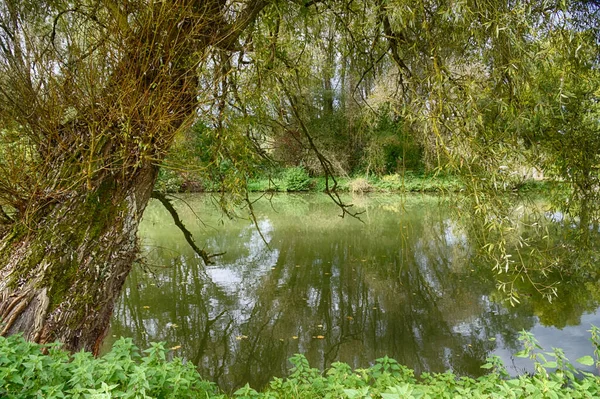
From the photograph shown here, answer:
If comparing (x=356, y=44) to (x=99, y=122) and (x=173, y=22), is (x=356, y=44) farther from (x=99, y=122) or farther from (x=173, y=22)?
(x=99, y=122)

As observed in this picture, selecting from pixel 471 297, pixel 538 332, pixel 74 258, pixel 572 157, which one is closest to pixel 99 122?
pixel 74 258

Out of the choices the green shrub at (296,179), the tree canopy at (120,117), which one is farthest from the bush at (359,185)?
the tree canopy at (120,117)

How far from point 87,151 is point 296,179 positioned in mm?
16335

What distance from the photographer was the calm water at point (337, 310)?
430 cm

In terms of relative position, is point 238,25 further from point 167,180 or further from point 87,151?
point 167,180

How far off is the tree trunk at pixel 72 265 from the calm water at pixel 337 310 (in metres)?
1.04

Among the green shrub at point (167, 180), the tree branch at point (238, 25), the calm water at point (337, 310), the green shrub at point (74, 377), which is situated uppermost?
the tree branch at point (238, 25)

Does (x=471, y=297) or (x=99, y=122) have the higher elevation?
(x=99, y=122)

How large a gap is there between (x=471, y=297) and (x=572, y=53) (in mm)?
3963

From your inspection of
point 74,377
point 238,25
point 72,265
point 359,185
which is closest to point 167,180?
point 238,25

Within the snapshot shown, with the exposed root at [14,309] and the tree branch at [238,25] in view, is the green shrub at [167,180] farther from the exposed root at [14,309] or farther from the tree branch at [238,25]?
the exposed root at [14,309]

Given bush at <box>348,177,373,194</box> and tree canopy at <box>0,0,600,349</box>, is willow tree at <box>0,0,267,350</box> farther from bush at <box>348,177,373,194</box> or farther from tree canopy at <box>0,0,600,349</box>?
bush at <box>348,177,373,194</box>

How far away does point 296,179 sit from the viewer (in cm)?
1861

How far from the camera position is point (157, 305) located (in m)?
5.54
